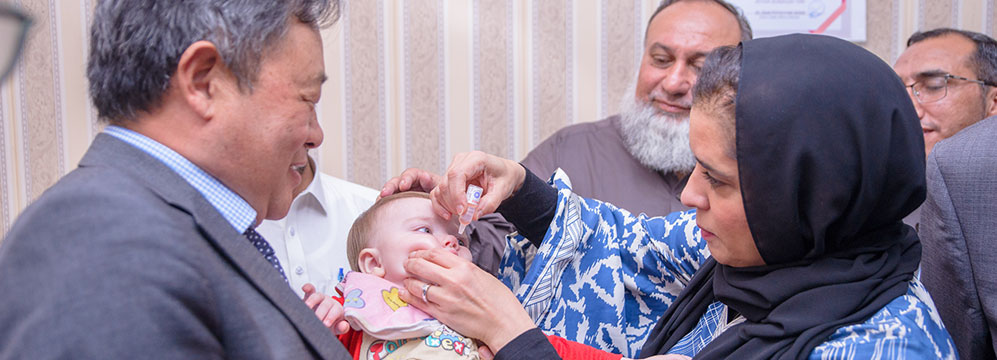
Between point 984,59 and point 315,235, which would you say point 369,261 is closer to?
point 315,235

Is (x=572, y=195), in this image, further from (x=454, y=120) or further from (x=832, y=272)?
(x=454, y=120)

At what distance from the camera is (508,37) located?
322 cm

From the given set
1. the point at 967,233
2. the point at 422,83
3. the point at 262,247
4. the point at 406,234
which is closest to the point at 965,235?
the point at 967,233

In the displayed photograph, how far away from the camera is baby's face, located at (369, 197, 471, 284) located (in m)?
1.69

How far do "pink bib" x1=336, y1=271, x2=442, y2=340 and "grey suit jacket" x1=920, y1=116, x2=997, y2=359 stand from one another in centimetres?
116

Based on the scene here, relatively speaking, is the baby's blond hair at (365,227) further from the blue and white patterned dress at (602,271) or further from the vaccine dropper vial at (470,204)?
the blue and white patterned dress at (602,271)

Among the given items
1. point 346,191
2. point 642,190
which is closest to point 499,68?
point 642,190

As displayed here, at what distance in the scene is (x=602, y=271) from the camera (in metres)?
1.80

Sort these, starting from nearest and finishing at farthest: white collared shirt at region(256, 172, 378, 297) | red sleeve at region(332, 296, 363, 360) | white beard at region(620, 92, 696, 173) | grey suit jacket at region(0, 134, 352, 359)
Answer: grey suit jacket at region(0, 134, 352, 359)
red sleeve at region(332, 296, 363, 360)
white collared shirt at region(256, 172, 378, 297)
white beard at region(620, 92, 696, 173)

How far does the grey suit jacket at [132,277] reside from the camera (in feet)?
2.61

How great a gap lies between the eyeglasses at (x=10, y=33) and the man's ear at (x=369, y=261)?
3.25 feet

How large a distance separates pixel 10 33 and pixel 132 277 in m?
0.32

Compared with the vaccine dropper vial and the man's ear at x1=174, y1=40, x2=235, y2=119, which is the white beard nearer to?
the vaccine dropper vial

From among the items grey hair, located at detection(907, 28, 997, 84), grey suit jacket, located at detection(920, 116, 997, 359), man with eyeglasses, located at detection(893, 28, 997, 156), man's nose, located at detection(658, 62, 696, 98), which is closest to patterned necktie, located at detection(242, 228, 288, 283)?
grey suit jacket, located at detection(920, 116, 997, 359)
